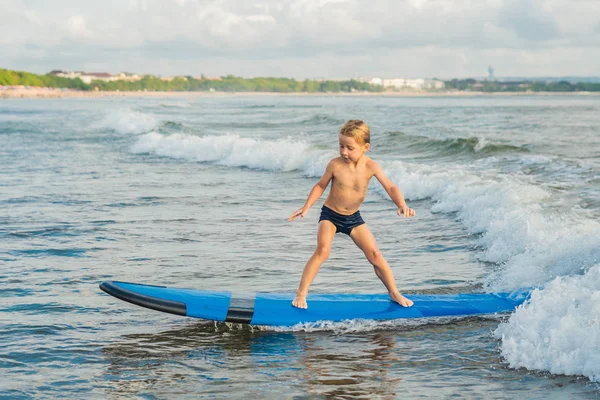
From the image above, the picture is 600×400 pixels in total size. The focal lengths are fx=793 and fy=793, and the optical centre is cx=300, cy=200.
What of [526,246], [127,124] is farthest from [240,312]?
[127,124]

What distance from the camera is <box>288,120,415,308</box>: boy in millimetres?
6281

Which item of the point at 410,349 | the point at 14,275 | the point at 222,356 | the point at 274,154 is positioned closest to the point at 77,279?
the point at 14,275

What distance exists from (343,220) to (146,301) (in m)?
1.71

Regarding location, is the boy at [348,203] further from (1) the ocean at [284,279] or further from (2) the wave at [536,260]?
(2) the wave at [536,260]

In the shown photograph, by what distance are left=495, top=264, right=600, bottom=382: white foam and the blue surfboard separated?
1.60 ft

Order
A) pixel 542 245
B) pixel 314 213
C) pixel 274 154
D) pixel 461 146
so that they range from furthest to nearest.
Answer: pixel 461 146, pixel 274 154, pixel 314 213, pixel 542 245

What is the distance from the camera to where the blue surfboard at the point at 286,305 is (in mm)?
6285

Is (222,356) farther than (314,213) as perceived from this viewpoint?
No

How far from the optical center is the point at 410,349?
19.4 feet

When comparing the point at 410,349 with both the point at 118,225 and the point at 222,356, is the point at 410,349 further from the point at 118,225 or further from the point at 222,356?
the point at 118,225

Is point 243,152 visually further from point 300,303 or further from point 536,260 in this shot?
point 300,303

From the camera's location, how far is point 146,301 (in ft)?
20.5

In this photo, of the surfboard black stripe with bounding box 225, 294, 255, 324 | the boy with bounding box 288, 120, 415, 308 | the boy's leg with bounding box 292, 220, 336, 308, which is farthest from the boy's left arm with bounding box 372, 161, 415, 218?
the surfboard black stripe with bounding box 225, 294, 255, 324

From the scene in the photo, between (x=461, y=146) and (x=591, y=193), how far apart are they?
10832 mm
